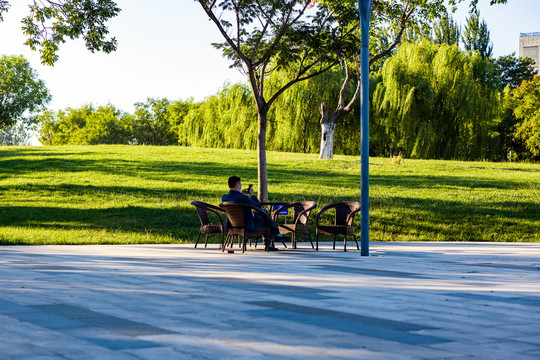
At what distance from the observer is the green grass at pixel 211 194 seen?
1778cm

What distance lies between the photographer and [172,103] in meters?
82.2

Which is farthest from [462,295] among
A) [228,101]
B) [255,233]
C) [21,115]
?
[21,115]

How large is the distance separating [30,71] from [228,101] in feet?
82.5

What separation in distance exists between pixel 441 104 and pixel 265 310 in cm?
3634

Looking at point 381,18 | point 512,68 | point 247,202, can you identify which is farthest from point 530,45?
point 247,202

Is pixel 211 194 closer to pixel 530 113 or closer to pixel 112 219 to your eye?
pixel 112 219

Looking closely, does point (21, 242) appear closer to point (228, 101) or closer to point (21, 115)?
point (228, 101)

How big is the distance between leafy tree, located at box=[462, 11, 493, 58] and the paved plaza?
48.3 meters

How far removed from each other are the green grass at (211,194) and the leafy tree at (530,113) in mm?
11278

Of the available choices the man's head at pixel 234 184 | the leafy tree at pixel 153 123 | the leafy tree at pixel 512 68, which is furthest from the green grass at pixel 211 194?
the leafy tree at pixel 153 123

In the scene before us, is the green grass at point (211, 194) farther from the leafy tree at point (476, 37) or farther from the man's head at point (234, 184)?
the leafy tree at point (476, 37)

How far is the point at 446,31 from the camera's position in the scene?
166 feet

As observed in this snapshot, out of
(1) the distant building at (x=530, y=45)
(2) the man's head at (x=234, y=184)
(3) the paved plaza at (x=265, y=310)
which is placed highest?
(1) the distant building at (x=530, y=45)

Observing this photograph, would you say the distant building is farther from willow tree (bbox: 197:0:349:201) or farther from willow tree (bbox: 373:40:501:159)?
willow tree (bbox: 197:0:349:201)
